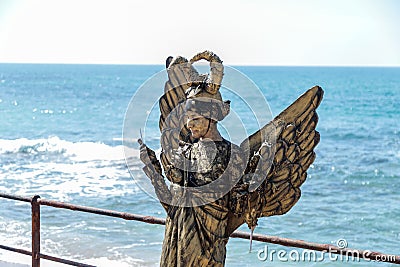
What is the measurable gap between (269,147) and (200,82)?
18.2 inches

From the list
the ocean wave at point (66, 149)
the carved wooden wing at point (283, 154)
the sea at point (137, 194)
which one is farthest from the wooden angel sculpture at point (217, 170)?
the ocean wave at point (66, 149)

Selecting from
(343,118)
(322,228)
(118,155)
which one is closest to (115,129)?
(118,155)

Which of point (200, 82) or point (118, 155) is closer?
point (200, 82)

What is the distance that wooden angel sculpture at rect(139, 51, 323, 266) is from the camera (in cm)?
305

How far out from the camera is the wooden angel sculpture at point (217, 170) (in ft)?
10.00

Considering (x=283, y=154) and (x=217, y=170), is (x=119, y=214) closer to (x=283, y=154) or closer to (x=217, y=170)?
(x=217, y=170)

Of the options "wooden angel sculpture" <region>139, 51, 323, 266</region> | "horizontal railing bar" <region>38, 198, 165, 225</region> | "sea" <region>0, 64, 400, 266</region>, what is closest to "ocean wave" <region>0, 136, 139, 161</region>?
"sea" <region>0, 64, 400, 266</region>

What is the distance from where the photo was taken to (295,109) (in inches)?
121

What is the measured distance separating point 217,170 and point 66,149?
2261 cm

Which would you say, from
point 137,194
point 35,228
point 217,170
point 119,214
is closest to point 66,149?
point 137,194

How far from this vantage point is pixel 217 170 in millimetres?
3047

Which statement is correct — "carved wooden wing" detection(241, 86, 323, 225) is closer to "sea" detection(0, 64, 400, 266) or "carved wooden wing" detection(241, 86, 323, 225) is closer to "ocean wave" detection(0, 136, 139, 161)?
"sea" detection(0, 64, 400, 266)

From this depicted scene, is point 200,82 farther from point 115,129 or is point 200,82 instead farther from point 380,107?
point 380,107

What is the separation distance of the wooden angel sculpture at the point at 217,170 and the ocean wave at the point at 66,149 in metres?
19.1
